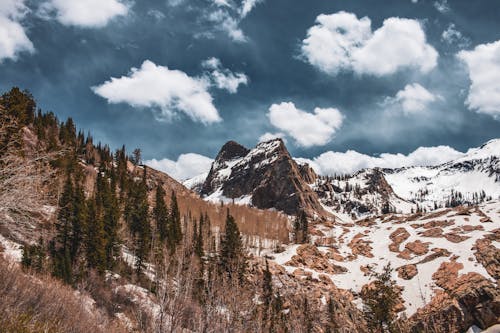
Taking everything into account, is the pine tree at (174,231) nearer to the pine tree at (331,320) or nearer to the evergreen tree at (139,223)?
the evergreen tree at (139,223)

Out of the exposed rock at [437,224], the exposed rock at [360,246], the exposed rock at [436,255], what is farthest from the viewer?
the exposed rock at [437,224]

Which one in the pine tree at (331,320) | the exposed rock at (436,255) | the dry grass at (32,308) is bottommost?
the pine tree at (331,320)

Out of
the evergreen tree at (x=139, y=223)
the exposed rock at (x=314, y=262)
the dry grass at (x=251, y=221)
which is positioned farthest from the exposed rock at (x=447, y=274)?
the dry grass at (x=251, y=221)

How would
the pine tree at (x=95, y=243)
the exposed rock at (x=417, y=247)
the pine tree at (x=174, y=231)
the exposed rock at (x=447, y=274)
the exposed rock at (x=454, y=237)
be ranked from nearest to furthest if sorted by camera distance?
the pine tree at (x=95, y=243)
the exposed rock at (x=447, y=274)
the pine tree at (x=174, y=231)
the exposed rock at (x=454, y=237)
the exposed rock at (x=417, y=247)

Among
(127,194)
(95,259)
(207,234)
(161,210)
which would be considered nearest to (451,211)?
(207,234)

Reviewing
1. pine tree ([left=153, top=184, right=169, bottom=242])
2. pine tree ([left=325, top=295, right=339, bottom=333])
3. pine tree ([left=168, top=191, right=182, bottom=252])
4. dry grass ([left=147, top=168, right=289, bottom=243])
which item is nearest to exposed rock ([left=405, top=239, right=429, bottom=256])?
pine tree ([left=325, top=295, right=339, bottom=333])

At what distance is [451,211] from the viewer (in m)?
113

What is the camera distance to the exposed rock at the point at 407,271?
235 feet

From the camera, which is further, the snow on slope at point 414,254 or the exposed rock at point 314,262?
the exposed rock at point 314,262

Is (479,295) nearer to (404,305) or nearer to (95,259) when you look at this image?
(404,305)

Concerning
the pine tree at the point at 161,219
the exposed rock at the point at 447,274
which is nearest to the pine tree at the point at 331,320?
the exposed rock at the point at 447,274

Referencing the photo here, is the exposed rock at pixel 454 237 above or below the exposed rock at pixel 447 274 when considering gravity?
above

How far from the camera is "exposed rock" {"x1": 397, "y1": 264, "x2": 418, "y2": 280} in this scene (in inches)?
2815

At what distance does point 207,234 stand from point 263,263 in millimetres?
32206
